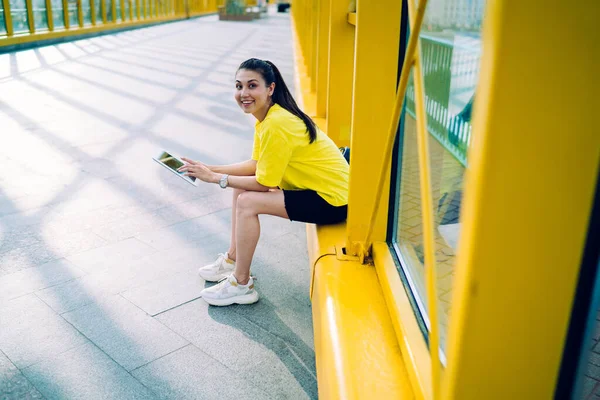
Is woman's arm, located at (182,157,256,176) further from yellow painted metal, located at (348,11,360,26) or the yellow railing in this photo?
the yellow railing

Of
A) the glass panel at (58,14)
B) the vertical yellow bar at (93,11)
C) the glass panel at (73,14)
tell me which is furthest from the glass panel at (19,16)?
the vertical yellow bar at (93,11)

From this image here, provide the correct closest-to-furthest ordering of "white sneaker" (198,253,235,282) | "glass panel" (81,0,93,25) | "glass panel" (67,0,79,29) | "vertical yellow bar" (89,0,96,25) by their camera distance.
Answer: "white sneaker" (198,253,235,282) → "glass panel" (67,0,79,29) → "glass panel" (81,0,93,25) → "vertical yellow bar" (89,0,96,25)

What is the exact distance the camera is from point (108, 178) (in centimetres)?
475

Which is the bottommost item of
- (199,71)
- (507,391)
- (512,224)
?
(199,71)

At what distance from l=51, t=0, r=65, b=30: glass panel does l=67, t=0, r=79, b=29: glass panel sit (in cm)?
45

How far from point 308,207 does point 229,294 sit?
572mm

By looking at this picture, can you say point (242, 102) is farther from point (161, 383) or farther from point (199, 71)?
point (199, 71)

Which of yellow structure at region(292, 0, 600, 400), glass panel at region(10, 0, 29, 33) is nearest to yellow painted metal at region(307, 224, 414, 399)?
yellow structure at region(292, 0, 600, 400)

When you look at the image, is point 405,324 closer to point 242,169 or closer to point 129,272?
point 242,169

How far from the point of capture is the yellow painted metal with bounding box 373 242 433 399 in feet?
5.16

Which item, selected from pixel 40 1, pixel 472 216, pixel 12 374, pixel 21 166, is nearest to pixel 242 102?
pixel 12 374

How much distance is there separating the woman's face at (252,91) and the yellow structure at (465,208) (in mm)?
651

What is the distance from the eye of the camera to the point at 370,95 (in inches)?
93.2

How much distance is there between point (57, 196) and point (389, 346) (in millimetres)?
3224
